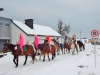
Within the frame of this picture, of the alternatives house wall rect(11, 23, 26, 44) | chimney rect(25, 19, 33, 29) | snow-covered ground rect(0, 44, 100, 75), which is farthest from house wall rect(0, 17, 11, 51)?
snow-covered ground rect(0, 44, 100, 75)

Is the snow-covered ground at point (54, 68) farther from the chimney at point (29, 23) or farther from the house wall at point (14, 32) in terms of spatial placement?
the chimney at point (29, 23)

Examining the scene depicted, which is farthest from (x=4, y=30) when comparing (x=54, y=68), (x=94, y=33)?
(x=94, y=33)

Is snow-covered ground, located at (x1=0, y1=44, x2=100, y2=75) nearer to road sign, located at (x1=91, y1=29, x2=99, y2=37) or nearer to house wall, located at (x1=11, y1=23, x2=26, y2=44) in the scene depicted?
road sign, located at (x1=91, y1=29, x2=99, y2=37)

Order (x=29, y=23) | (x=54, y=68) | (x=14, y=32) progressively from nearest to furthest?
1. (x=54, y=68)
2. (x=14, y=32)
3. (x=29, y=23)

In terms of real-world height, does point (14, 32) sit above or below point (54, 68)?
above

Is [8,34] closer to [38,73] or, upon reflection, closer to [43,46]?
[43,46]

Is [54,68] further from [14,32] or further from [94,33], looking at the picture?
[14,32]

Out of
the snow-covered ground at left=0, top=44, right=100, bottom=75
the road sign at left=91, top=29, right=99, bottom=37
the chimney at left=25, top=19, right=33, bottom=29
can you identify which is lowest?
the snow-covered ground at left=0, top=44, right=100, bottom=75

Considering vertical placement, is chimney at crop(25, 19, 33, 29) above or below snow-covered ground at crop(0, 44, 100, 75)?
above

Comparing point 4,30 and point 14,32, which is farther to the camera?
point 14,32

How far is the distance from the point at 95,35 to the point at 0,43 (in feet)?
64.5

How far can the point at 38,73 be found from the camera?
33.2ft

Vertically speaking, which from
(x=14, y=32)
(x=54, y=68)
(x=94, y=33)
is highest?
(x=14, y=32)

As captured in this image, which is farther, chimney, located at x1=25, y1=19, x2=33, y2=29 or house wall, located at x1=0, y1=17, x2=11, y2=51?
chimney, located at x1=25, y1=19, x2=33, y2=29
